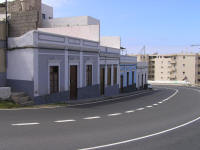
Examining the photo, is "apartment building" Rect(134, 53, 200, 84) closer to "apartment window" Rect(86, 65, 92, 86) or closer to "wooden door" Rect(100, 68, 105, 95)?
"wooden door" Rect(100, 68, 105, 95)

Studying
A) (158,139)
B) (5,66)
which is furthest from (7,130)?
(5,66)

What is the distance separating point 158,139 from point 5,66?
1450cm

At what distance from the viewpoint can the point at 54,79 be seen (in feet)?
62.8

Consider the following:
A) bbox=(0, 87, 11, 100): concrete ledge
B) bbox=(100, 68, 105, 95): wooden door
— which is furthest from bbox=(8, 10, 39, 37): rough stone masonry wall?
bbox=(100, 68, 105, 95): wooden door

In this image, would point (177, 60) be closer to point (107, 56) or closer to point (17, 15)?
point (107, 56)

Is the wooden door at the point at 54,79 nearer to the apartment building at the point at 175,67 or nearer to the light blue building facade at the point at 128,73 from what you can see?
the light blue building facade at the point at 128,73

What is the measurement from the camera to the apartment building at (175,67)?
109 m

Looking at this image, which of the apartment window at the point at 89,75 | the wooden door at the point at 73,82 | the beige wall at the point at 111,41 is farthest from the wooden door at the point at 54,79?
the beige wall at the point at 111,41

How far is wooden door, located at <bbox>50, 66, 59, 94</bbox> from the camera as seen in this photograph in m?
18.8

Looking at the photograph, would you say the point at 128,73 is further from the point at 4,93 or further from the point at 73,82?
the point at 4,93

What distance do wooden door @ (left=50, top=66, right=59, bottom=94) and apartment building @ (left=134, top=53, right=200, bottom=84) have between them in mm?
95078

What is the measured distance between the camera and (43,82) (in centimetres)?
1764

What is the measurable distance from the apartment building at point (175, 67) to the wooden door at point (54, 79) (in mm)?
95078

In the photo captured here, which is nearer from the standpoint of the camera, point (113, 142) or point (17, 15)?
point (113, 142)
